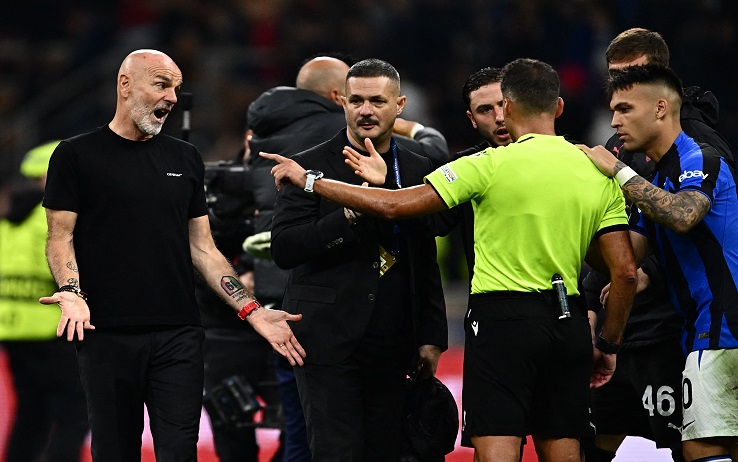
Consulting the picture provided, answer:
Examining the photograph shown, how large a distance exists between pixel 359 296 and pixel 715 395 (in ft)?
5.34

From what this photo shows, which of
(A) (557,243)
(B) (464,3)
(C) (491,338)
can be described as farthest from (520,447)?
(B) (464,3)

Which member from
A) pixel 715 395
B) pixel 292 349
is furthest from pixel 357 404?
pixel 715 395

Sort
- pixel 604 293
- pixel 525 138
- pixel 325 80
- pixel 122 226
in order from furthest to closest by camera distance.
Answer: pixel 325 80 < pixel 604 293 < pixel 122 226 < pixel 525 138

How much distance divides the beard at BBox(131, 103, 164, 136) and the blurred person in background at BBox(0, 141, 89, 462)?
2.68m

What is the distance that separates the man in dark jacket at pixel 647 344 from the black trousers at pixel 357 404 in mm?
1116

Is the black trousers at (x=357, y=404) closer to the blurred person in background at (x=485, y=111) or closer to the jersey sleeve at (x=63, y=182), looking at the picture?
the blurred person in background at (x=485, y=111)

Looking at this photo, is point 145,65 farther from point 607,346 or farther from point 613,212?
point 607,346

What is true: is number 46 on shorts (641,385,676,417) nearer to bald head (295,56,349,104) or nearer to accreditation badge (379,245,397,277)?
accreditation badge (379,245,397,277)

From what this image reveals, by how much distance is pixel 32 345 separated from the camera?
782 cm

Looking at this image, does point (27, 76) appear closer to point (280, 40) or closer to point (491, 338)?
point (280, 40)

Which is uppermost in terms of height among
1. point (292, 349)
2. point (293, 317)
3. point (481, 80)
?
point (481, 80)

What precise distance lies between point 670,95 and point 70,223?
2.74 m

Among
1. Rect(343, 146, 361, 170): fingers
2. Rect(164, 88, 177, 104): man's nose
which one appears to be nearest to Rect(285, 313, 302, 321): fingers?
Rect(343, 146, 361, 170): fingers

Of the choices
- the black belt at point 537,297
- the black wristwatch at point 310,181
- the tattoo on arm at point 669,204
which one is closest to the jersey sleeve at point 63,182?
the black wristwatch at point 310,181
